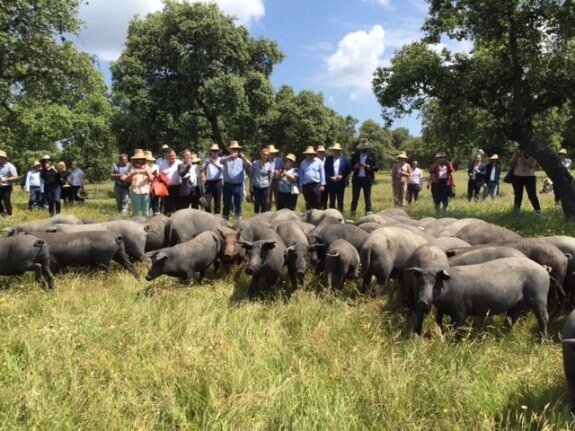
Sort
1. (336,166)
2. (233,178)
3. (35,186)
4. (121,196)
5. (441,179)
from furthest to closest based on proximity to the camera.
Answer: (35,186) < (441,179) < (121,196) < (336,166) < (233,178)

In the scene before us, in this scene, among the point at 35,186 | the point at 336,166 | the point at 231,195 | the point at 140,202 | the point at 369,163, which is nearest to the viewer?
the point at 140,202

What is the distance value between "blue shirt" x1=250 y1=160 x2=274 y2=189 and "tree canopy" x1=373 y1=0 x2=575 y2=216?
496cm

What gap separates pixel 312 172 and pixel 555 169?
6.88 metres

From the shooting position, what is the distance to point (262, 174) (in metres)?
13.5

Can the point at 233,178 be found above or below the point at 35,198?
above

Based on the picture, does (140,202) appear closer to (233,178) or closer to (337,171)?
(233,178)

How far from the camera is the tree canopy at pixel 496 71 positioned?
1340 cm

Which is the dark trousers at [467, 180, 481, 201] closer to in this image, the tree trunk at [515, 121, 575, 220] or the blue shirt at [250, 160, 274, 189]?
the tree trunk at [515, 121, 575, 220]

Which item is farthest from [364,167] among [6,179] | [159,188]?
[6,179]

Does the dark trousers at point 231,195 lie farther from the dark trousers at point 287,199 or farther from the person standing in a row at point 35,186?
the person standing in a row at point 35,186

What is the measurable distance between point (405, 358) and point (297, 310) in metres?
1.73

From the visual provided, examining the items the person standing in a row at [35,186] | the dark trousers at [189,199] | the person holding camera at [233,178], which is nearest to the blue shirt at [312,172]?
the person holding camera at [233,178]

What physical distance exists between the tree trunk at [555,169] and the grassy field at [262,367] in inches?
339

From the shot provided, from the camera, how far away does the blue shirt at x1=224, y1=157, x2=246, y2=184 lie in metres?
13.0
